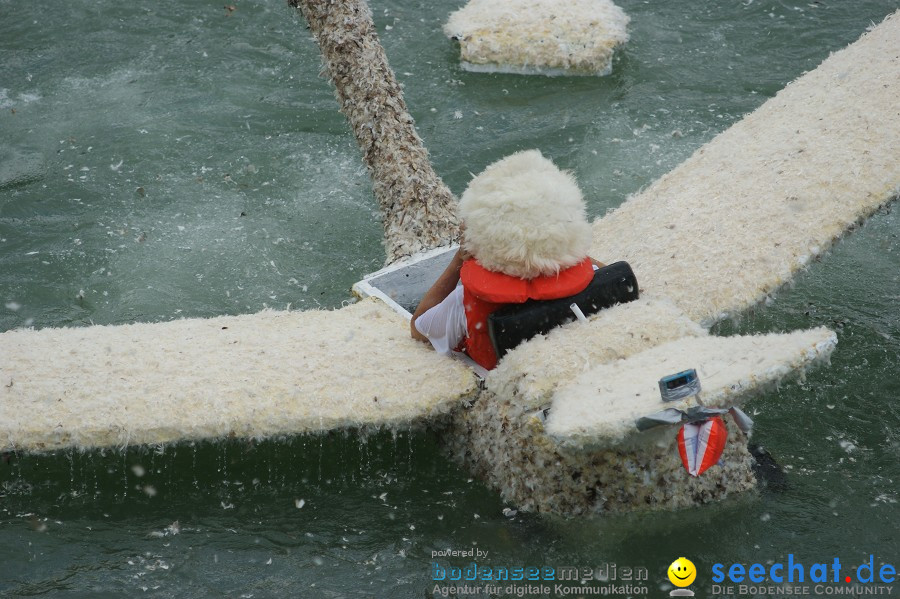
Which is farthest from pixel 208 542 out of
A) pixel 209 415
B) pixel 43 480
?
pixel 43 480

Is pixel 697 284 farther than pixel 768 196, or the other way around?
pixel 768 196

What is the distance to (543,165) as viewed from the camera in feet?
10.3

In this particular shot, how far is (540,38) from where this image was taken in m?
6.52

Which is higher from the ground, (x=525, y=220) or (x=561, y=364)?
(x=525, y=220)

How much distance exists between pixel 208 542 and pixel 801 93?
3235 millimetres

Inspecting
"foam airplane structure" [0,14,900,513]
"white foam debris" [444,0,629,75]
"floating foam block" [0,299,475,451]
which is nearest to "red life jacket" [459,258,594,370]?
"foam airplane structure" [0,14,900,513]

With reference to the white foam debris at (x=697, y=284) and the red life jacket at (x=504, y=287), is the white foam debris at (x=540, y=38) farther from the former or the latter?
the red life jacket at (x=504, y=287)

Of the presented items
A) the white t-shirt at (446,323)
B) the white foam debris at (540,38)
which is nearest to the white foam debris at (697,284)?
the white t-shirt at (446,323)

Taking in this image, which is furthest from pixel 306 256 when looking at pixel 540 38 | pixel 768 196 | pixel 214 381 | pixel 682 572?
pixel 682 572

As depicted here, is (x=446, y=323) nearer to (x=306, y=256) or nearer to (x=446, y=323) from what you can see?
(x=446, y=323)

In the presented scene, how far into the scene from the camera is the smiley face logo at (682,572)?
305 cm

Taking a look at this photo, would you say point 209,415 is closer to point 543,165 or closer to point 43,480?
point 43,480

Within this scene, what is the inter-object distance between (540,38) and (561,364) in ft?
13.2

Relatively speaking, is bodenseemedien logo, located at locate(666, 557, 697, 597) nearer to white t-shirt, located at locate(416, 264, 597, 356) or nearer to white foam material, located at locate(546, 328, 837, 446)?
white foam material, located at locate(546, 328, 837, 446)
